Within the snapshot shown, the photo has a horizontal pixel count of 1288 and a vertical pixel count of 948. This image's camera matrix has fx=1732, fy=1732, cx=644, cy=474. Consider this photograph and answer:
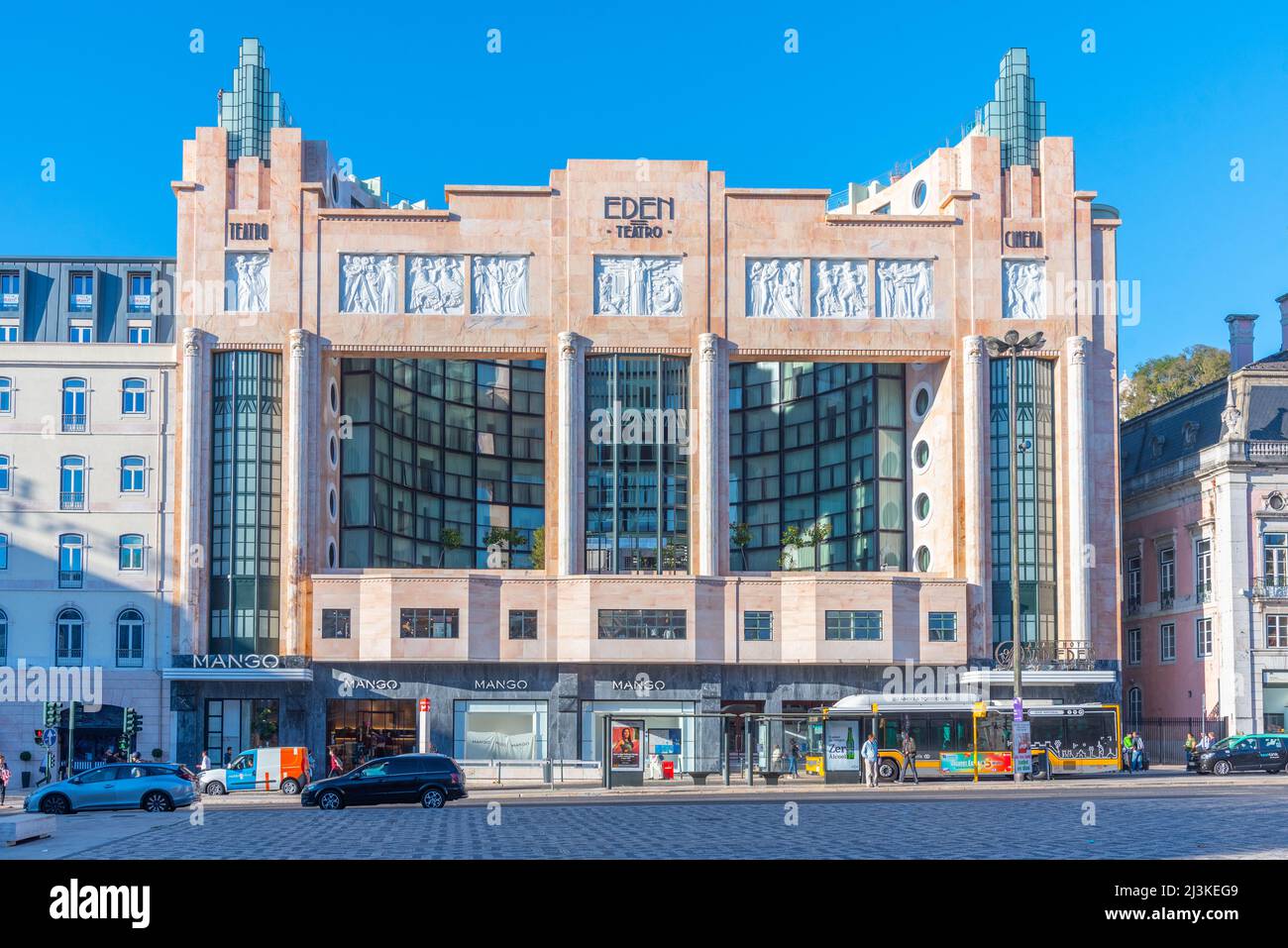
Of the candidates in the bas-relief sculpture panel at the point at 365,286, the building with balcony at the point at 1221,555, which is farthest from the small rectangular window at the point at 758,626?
the bas-relief sculpture panel at the point at 365,286

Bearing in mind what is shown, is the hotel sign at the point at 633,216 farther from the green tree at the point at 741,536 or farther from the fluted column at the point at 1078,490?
the green tree at the point at 741,536

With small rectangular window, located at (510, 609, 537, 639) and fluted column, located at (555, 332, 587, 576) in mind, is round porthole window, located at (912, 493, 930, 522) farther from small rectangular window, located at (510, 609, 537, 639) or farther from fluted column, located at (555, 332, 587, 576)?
small rectangular window, located at (510, 609, 537, 639)

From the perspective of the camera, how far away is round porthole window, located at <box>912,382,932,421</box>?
264 feet

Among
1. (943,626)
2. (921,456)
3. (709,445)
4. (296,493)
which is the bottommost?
(943,626)

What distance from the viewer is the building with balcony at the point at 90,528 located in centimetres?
7231

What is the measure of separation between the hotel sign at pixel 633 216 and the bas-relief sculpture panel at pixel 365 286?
9.91m

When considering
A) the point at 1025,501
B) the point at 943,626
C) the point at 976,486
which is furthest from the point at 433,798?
the point at 1025,501

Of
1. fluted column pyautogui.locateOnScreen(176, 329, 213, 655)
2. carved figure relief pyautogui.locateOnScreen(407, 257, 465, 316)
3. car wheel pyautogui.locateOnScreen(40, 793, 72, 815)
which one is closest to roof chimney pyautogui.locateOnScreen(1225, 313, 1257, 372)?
carved figure relief pyautogui.locateOnScreen(407, 257, 465, 316)

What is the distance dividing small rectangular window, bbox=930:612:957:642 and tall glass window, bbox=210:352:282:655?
28045 mm

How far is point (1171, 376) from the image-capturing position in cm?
11262

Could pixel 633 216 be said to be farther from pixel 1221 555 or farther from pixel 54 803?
pixel 54 803

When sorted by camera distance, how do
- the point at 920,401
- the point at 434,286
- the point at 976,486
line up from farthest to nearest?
the point at 920,401 → the point at 434,286 → the point at 976,486

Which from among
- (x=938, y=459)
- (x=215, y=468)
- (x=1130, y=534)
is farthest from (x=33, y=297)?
(x=1130, y=534)

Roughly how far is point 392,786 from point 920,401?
41.6 meters
